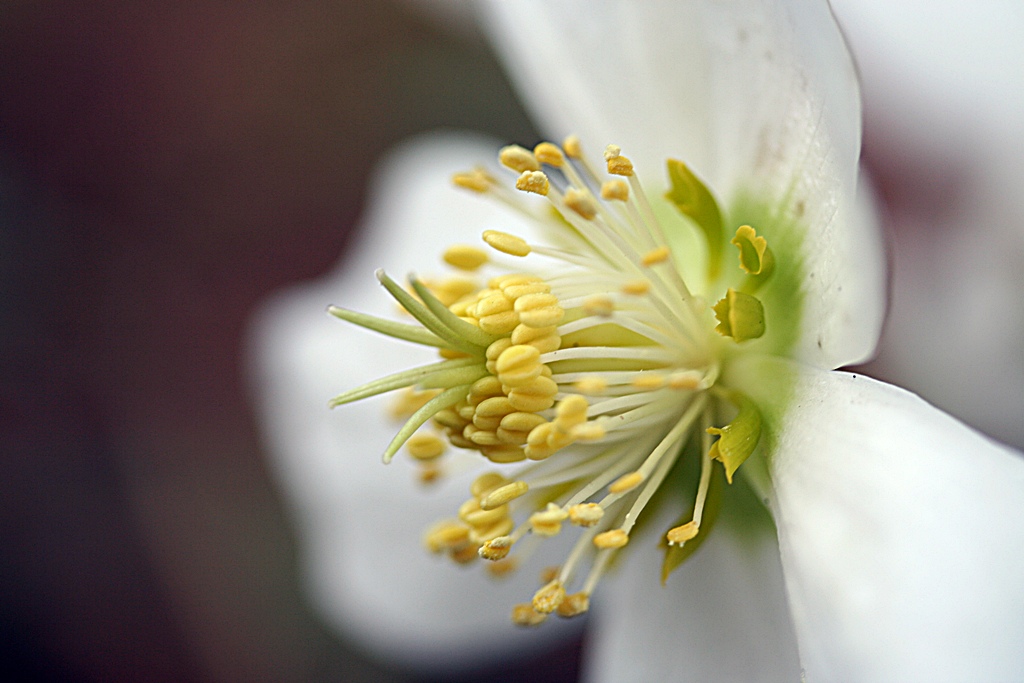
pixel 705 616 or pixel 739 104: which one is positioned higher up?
pixel 739 104

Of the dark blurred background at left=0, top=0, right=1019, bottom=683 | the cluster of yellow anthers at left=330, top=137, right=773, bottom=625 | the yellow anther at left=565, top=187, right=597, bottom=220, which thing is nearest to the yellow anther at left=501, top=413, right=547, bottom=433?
the cluster of yellow anthers at left=330, top=137, right=773, bottom=625

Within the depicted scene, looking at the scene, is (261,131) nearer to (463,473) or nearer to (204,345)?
(204,345)

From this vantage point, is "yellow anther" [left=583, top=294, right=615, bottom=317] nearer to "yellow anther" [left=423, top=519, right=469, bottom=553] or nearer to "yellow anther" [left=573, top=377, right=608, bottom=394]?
Result: "yellow anther" [left=573, top=377, right=608, bottom=394]

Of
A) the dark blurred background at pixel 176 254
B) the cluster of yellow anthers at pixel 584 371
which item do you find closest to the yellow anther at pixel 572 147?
the cluster of yellow anthers at pixel 584 371

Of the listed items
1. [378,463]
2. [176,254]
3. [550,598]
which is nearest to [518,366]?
[550,598]

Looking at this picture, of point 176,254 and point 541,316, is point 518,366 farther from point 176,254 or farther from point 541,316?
point 176,254

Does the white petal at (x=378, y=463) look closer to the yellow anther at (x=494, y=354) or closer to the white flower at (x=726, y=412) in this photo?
the white flower at (x=726, y=412)
